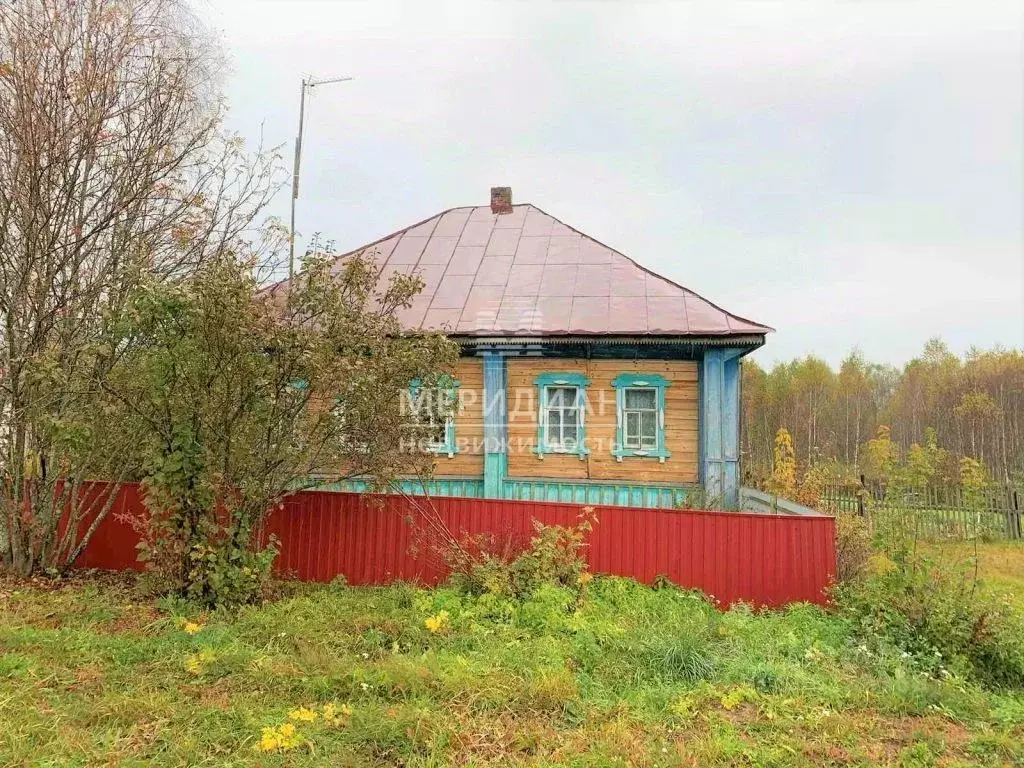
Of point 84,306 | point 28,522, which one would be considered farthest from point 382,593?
point 84,306

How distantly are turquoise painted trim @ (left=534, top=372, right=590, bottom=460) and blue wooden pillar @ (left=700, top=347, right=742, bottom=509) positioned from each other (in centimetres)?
184

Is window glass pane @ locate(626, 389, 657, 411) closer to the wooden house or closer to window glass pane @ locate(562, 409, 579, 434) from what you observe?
the wooden house

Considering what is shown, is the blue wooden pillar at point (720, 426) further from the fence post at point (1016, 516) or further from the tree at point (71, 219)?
the fence post at point (1016, 516)

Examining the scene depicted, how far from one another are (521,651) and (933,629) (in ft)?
11.9

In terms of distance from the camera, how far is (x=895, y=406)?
30.8m

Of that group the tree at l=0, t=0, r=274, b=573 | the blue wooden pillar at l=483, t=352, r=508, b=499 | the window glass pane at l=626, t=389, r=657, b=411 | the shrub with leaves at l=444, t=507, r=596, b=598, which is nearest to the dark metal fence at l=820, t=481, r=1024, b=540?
the window glass pane at l=626, t=389, r=657, b=411

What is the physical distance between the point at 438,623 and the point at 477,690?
138 cm

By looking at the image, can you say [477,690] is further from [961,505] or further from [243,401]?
[961,505]

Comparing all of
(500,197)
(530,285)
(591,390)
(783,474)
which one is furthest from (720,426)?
(500,197)

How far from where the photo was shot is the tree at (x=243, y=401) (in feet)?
19.1

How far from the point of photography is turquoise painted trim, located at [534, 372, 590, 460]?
9.67 meters

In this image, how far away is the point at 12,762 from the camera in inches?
133

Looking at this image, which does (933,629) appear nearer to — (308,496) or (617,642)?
(617,642)

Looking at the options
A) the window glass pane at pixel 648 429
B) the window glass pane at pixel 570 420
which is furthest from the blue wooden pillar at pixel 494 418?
the window glass pane at pixel 648 429
